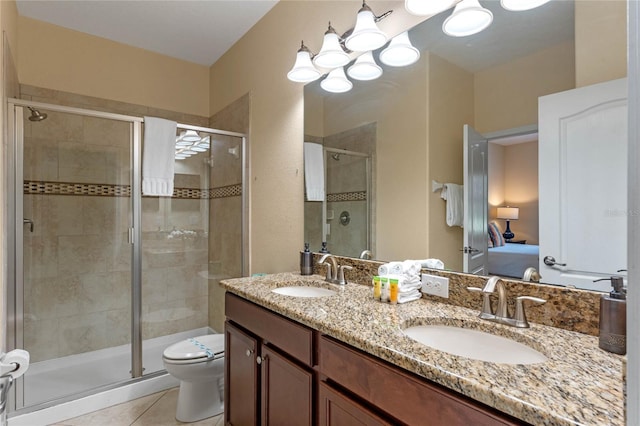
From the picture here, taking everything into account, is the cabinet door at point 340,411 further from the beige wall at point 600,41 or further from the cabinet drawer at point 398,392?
the beige wall at point 600,41

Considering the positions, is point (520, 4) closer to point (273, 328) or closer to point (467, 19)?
point (467, 19)

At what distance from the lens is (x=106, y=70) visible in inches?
113

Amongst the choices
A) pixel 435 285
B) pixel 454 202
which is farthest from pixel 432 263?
pixel 454 202

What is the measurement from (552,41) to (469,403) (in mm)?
1171

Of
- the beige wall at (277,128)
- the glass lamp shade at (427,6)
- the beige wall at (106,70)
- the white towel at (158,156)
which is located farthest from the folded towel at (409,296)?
the beige wall at (106,70)

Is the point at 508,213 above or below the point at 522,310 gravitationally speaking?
above

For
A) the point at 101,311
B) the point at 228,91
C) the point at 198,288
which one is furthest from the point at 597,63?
the point at 101,311

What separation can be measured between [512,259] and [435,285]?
0.31 meters

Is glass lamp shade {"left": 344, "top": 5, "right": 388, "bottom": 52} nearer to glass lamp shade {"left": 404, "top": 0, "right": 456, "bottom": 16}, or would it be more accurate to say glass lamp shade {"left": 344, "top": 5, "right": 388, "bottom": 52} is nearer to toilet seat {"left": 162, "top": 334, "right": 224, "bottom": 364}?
glass lamp shade {"left": 404, "top": 0, "right": 456, "bottom": 16}

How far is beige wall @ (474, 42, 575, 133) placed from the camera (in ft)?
3.58

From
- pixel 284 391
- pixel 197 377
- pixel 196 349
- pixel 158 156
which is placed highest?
pixel 158 156

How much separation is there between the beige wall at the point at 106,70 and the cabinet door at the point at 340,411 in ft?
10.1

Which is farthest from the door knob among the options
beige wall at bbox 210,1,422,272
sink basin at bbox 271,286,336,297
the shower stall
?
the shower stall

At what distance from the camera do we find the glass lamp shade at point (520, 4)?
1.15 metres
